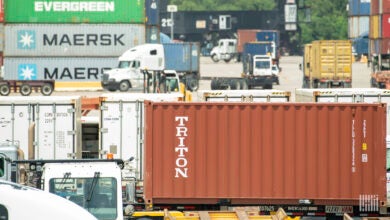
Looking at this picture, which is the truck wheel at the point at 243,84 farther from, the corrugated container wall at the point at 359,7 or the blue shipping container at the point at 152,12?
the corrugated container wall at the point at 359,7

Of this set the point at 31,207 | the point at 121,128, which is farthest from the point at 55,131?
the point at 31,207

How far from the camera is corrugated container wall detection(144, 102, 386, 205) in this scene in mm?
22109

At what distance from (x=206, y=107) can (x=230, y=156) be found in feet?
3.44

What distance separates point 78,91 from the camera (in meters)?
70.7

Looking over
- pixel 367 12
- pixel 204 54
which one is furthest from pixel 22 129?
pixel 204 54

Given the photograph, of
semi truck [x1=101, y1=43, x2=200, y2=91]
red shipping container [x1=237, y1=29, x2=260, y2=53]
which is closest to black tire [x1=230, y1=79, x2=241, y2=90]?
semi truck [x1=101, y1=43, x2=200, y2=91]

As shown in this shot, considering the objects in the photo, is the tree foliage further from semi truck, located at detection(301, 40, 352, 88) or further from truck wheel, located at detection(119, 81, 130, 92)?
truck wheel, located at detection(119, 81, 130, 92)

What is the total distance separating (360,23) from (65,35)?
58.0m

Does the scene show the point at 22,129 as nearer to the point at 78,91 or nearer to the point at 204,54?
the point at 78,91

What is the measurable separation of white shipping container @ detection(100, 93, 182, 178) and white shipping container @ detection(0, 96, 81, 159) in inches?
28.2

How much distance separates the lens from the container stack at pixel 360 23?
11856 centimetres

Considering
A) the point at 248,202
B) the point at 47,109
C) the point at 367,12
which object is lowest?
the point at 248,202

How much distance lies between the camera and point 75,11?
6888cm

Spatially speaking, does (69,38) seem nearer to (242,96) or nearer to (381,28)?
(381,28)
